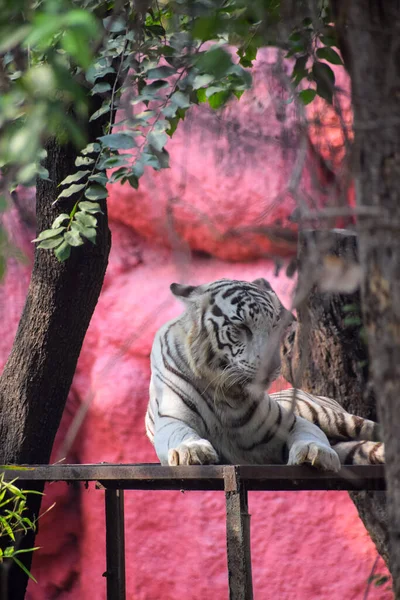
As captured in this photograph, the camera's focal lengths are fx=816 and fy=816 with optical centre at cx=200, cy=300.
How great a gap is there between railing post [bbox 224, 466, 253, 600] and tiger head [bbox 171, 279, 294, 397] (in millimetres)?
624

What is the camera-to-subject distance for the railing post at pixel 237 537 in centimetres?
250

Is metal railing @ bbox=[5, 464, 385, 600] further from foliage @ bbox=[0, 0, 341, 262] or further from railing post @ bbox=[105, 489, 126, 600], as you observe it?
foliage @ bbox=[0, 0, 341, 262]

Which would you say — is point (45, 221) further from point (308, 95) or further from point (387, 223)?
point (387, 223)

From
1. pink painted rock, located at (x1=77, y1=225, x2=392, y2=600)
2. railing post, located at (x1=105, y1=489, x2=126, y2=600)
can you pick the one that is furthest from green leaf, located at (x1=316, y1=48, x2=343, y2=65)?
pink painted rock, located at (x1=77, y1=225, x2=392, y2=600)

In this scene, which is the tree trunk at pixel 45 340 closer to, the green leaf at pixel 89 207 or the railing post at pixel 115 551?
the railing post at pixel 115 551

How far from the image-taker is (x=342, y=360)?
154 inches

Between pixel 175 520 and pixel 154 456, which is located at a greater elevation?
pixel 154 456

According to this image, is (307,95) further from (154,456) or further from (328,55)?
(154,456)

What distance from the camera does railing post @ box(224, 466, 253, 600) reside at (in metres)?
2.50

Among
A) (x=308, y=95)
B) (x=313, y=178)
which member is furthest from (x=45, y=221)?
(x=313, y=178)

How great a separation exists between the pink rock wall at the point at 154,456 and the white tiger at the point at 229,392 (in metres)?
2.20


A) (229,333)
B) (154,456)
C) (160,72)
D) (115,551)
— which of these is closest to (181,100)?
(160,72)

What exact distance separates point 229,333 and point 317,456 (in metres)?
0.74

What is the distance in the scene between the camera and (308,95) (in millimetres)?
2812
